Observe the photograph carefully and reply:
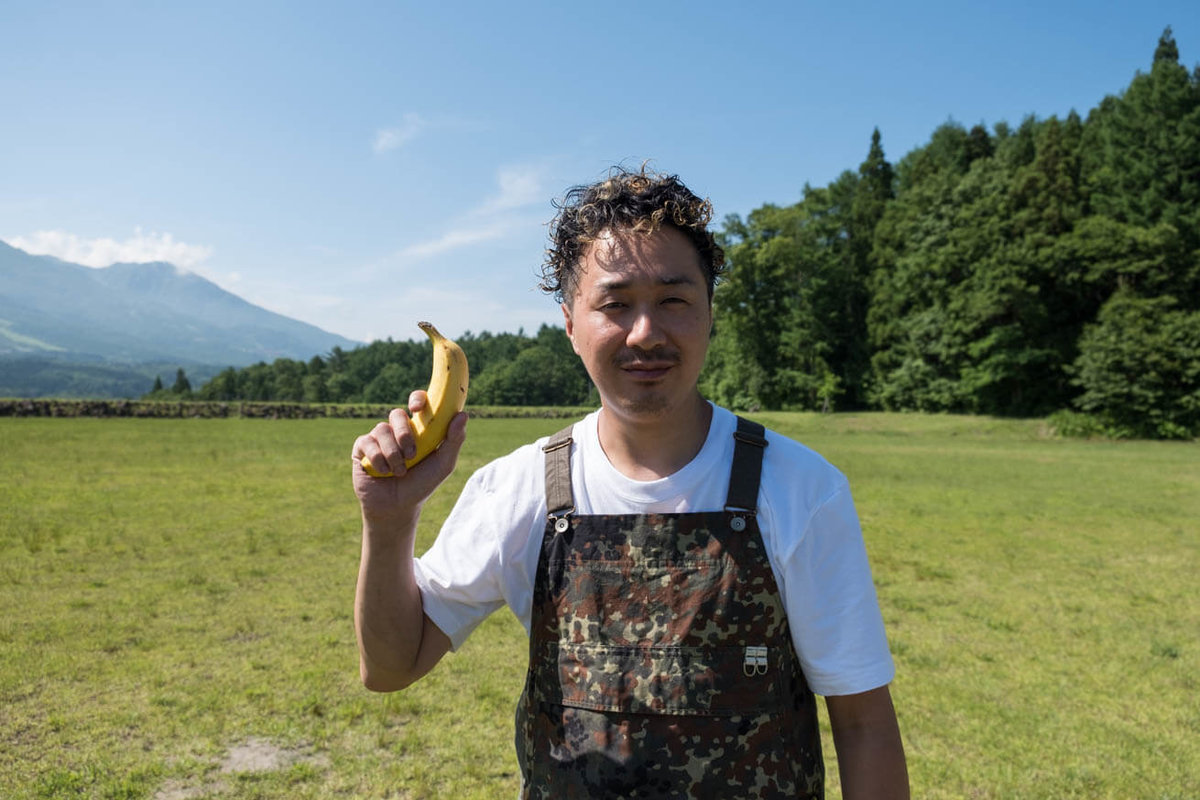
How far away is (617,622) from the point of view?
1.73 meters

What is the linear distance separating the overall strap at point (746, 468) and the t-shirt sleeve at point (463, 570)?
1.91ft

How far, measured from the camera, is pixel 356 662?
21.3 ft

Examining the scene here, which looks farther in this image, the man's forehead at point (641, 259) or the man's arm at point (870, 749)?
the man's forehead at point (641, 259)

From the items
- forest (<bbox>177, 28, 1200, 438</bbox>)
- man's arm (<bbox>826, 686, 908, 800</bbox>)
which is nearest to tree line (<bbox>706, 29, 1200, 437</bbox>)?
forest (<bbox>177, 28, 1200, 438</bbox>)

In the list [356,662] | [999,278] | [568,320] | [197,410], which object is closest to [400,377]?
[197,410]

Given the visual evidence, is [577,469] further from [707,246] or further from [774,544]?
[707,246]

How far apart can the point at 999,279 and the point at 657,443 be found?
49751mm

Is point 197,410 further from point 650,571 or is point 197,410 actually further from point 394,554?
point 650,571

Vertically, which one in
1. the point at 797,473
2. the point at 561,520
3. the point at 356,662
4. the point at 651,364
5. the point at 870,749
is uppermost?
the point at 651,364

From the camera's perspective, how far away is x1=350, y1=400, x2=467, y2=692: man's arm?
5.36 feet

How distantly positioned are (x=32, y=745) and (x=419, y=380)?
242 ft

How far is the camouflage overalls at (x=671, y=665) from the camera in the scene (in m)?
1.65

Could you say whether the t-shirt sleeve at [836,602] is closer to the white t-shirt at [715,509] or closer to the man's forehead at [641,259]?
the white t-shirt at [715,509]

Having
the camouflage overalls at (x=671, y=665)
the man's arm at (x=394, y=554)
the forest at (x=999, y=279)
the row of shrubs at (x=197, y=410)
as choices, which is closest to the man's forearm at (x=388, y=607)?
the man's arm at (x=394, y=554)
